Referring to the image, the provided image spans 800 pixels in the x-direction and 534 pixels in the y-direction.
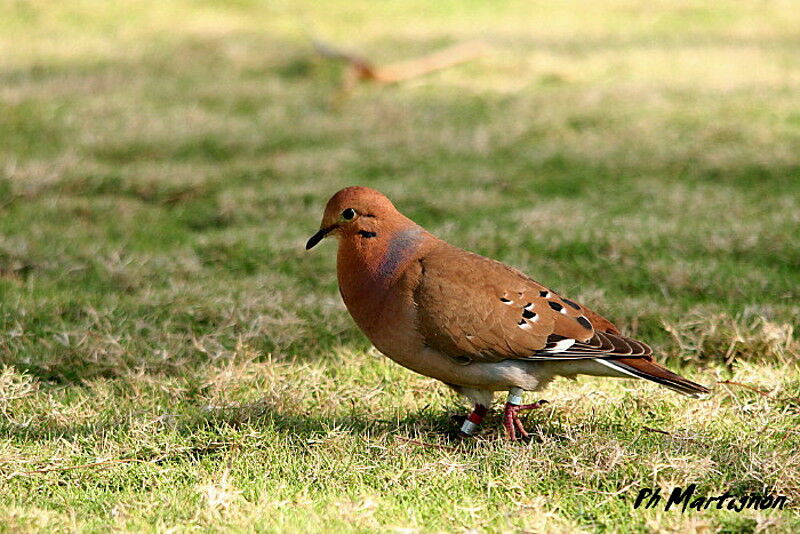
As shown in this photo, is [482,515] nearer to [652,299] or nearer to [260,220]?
[652,299]

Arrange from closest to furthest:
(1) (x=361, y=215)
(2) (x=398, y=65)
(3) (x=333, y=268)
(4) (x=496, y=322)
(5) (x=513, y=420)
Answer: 1. (4) (x=496, y=322)
2. (5) (x=513, y=420)
3. (1) (x=361, y=215)
4. (3) (x=333, y=268)
5. (2) (x=398, y=65)

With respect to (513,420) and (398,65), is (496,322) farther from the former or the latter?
(398,65)

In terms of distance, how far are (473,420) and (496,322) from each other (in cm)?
41

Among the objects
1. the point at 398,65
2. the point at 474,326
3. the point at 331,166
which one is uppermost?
the point at 398,65

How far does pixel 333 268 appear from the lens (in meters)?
5.83

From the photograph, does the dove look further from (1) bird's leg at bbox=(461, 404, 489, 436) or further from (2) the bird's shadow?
(2) the bird's shadow

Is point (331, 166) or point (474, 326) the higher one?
point (474, 326)

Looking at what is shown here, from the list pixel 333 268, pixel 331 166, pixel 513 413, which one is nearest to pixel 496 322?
pixel 513 413

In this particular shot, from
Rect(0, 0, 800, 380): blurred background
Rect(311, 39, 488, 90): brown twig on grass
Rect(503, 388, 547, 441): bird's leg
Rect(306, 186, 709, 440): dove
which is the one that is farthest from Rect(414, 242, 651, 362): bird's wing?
Rect(311, 39, 488, 90): brown twig on grass

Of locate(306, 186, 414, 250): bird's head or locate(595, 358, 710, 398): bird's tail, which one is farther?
locate(306, 186, 414, 250): bird's head

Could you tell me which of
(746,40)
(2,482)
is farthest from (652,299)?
(746,40)

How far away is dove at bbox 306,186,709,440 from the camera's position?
3582 mm

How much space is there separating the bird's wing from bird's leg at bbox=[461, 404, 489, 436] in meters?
0.26

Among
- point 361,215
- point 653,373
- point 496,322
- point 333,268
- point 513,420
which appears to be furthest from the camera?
point 333,268
